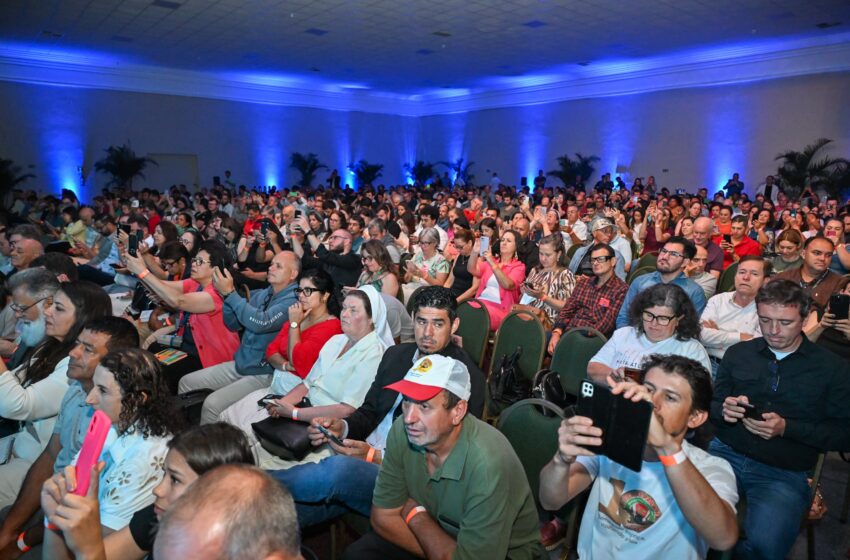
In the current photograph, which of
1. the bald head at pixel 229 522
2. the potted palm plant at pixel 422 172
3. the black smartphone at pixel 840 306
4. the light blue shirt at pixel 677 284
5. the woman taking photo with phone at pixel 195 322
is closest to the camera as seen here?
the bald head at pixel 229 522

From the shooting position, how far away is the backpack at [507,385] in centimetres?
349

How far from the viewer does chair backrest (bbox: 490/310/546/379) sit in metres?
3.65

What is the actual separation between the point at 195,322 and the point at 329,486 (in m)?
2.43

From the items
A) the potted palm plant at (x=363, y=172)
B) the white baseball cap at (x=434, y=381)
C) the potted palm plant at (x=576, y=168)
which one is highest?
the potted palm plant at (x=576, y=168)

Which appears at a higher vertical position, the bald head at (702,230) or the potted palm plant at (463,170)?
the potted palm plant at (463,170)

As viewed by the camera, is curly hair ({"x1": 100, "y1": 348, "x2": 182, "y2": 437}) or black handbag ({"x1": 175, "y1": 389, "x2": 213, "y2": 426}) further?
black handbag ({"x1": 175, "y1": 389, "x2": 213, "y2": 426})

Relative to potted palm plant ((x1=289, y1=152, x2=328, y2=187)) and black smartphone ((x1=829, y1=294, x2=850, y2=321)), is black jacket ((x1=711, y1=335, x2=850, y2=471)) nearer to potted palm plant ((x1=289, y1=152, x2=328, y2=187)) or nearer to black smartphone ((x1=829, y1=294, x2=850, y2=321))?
black smartphone ((x1=829, y1=294, x2=850, y2=321))

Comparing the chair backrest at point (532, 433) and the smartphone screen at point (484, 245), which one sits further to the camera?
the smartphone screen at point (484, 245)

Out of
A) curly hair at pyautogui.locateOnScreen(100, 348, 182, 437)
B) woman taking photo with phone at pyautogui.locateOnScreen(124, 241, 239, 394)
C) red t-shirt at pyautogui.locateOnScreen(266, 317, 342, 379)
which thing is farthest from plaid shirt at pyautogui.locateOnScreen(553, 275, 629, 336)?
curly hair at pyautogui.locateOnScreen(100, 348, 182, 437)

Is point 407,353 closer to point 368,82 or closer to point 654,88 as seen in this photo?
point 654,88

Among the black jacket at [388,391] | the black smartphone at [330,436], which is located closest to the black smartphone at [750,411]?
the black jacket at [388,391]

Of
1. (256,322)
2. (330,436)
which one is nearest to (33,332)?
(256,322)

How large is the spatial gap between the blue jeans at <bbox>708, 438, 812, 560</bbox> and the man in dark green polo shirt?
94 cm

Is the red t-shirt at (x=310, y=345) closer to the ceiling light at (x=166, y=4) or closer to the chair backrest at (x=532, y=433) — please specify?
the chair backrest at (x=532, y=433)
